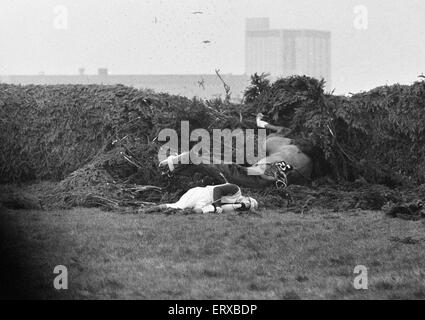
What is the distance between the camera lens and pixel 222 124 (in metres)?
12.5

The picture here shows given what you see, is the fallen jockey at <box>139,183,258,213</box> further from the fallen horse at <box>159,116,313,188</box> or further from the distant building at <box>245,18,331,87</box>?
the distant building at <box>245,18,331,87</box>

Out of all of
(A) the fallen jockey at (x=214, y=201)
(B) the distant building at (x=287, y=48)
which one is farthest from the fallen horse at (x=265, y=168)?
(B) the distant building at (x=287, y=48)

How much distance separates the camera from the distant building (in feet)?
47.4

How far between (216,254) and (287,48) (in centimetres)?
773

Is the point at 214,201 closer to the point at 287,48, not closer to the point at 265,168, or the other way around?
the point at 265,168

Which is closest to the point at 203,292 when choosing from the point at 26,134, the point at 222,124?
the point at 222,124

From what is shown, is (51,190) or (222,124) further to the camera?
(222,124)

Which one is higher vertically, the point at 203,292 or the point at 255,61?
the point at 255,61

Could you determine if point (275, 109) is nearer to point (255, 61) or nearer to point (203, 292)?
point (255, 61)

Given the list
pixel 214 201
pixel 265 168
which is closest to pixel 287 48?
pixel 265 168

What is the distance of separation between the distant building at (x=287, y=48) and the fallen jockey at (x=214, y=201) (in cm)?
432

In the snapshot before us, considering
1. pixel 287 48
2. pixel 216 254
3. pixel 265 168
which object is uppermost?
pixel 287 48

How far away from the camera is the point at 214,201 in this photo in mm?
10188
